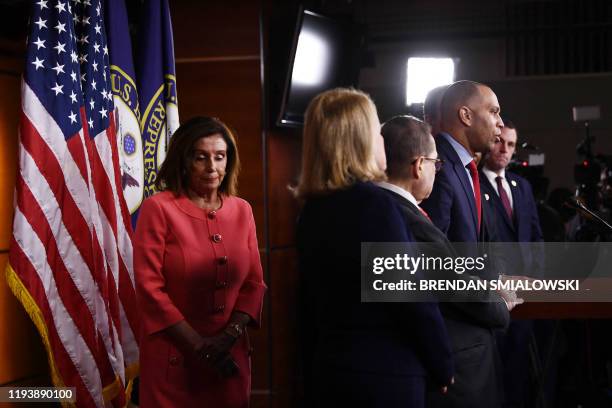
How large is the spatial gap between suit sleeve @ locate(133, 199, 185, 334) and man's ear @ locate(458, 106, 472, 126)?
1.21m

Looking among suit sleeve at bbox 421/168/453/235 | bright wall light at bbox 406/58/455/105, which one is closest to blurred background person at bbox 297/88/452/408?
suit sleeve at bbox 421/168/453/235

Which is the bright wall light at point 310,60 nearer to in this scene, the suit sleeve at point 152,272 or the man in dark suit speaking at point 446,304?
the suit sleeve at point 152,272

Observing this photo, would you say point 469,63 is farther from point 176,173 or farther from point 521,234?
point 176,173

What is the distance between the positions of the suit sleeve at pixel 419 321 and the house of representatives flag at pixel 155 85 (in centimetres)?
188

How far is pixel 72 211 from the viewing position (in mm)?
2842

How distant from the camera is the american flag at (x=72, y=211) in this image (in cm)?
272

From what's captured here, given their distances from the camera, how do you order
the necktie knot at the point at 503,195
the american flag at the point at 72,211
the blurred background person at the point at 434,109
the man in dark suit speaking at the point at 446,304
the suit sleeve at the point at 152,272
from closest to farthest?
1. the man in dark suit speaking at the point at 446,304
2. the suit sleeve at the point at 152,272
3. the american flag at the point at 72,211
4. the blurred background person at the point at 434,109
5. the necktie knot at the point at 503,195

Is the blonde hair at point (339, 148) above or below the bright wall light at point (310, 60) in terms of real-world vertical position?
below

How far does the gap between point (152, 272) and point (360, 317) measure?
36.1 inches

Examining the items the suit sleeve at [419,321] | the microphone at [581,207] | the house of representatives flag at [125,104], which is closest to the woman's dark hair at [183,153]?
the house of representatives flag at [125,104]

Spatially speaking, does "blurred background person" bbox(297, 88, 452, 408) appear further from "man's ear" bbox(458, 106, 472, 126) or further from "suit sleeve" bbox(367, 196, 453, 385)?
"man's ear" bbox(458, 106, 472, 126)

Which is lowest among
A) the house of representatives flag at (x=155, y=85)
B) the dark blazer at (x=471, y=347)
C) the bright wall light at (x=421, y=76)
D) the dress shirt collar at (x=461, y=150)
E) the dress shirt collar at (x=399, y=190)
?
the dark blazer at (x=471, y=347)

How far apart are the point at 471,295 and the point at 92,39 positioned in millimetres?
1930

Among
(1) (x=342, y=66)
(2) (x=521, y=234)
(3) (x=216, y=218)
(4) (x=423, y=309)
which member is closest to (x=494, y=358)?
(4) (x=423, y=309)
